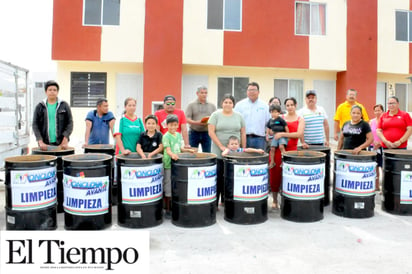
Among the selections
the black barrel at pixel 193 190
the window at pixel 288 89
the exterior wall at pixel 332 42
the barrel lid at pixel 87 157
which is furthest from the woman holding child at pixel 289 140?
the window at pixel 288 89

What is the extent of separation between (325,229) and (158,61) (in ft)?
31.8

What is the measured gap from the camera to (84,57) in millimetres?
12805

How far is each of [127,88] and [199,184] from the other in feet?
32.7

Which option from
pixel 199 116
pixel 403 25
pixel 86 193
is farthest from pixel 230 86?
pixel 86 193

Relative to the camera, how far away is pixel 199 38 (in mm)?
13281

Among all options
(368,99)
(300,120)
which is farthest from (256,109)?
(368,99)

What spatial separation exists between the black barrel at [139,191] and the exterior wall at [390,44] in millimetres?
12998

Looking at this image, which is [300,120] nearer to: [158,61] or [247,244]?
[247,244]

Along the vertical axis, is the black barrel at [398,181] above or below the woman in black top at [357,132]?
below

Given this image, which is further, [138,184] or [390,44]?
[390,44]

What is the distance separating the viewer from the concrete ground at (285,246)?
11.3 ft

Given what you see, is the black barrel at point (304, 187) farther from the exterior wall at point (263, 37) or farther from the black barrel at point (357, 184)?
the exterior wall at point (263, 37)

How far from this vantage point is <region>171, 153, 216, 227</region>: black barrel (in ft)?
15.0

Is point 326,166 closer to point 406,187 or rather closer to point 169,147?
point 406,187
